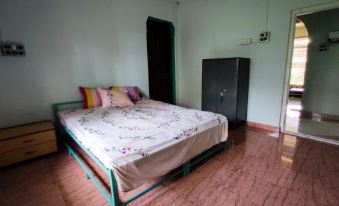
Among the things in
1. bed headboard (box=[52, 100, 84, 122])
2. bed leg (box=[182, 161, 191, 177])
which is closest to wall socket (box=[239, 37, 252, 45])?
bed leg (box=[182, 161, 191, 177])

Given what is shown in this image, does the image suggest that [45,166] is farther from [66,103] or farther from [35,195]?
[66,103]

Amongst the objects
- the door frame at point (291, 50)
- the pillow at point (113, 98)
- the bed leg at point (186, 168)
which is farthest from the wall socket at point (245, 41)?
the bed leg at point (186, 168)

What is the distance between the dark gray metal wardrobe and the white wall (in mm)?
1681

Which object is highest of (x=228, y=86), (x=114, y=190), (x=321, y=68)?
(x=321, y=68)

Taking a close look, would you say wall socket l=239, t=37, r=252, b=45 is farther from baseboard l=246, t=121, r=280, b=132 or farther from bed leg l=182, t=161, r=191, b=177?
bed leg l=182, t=161, r=191, b=177

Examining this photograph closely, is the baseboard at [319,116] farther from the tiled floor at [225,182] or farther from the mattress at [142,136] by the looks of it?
the mattress at [142,136]

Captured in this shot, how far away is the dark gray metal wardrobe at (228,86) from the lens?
3.38 meters

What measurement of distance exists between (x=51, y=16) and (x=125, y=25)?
1.34 metres

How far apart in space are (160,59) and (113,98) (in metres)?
1.90

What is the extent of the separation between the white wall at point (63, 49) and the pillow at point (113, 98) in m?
0.41

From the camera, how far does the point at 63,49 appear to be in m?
2.93

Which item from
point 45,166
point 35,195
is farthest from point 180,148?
point 45,166

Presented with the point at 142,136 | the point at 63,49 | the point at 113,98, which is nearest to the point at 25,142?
the point at 113,98

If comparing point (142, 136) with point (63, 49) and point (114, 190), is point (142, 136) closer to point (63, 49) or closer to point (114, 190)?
point (114, 190)
